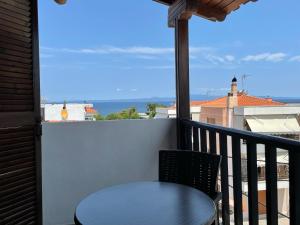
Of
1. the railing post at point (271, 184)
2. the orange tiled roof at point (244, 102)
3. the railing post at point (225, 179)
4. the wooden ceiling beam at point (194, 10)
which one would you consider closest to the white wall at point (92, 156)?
the orange tiled roof at point (244, 102)

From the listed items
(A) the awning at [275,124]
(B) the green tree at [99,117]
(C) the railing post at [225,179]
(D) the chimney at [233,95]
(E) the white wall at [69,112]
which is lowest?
(C) the railing post at [225,179]

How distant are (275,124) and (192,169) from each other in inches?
34.2

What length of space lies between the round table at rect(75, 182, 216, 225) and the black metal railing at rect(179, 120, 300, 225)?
439 millimetres

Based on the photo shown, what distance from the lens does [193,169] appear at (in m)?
2.25

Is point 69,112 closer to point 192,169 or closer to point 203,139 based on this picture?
point 203,139

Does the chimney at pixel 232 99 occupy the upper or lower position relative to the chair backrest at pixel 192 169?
upper

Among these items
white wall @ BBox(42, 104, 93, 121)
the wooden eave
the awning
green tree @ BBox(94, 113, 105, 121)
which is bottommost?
the awning

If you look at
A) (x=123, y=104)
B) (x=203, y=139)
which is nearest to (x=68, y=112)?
(x=123, y=104)

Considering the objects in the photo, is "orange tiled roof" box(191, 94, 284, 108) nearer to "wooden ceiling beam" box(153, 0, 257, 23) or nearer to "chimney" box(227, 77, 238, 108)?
"chimney" box(227, 77, 238, 108)

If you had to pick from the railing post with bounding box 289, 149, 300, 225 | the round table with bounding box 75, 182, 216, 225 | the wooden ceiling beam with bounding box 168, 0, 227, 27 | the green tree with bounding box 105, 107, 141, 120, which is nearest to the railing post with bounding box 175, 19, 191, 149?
the wooden ceiling beam with bounding box 168, 0, 227, 27

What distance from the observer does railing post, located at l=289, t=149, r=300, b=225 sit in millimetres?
1629

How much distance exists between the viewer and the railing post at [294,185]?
1.63 metres

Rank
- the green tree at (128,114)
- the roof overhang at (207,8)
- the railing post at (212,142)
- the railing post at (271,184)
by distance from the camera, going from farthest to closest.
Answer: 1. the green tree at (128,114)
2. the roof overhang at (207,8)
3. the railing post at (212,142)
4. the railing post at (271,184)

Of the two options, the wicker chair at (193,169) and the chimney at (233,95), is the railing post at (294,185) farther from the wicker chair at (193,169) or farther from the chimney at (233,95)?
the chimney at (233,95)
